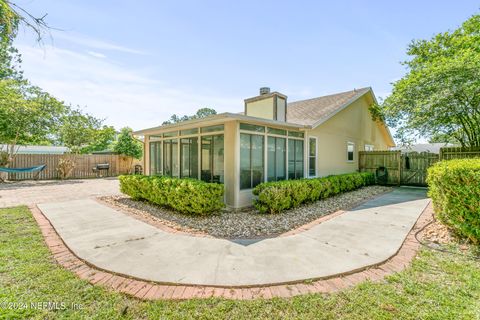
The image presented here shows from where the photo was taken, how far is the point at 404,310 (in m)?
2.35

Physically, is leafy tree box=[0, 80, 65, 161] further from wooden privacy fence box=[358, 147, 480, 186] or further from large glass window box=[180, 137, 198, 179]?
wooden privacy fence box=[358, 147, 480, 186]

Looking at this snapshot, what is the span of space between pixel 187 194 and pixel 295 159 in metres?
4.77

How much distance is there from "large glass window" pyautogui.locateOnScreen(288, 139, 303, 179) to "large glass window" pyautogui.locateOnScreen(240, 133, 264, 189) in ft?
5.39

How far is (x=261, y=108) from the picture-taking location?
9.98 m

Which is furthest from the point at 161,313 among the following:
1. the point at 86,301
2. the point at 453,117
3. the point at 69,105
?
the point at 69,105

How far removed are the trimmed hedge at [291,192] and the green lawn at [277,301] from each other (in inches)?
136

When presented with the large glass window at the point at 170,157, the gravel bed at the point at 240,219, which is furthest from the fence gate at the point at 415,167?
the large glass window at the point at 170,157

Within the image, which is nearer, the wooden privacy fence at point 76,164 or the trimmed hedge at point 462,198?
the trimmed hedge at point 462,198

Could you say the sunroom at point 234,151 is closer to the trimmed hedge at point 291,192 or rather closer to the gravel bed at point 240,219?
the trimmed hedge at point 291,192

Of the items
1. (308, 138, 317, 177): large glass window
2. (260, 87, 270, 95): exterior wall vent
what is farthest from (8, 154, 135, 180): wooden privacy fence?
(308, 138, 317, 177): large glass window

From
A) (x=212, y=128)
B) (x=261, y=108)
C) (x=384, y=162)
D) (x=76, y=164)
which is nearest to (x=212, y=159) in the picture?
(x=212, y=128)

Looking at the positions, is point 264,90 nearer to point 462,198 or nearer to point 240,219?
point 240,219

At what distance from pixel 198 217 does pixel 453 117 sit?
41.3 feet

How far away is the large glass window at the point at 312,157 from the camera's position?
975 cm
